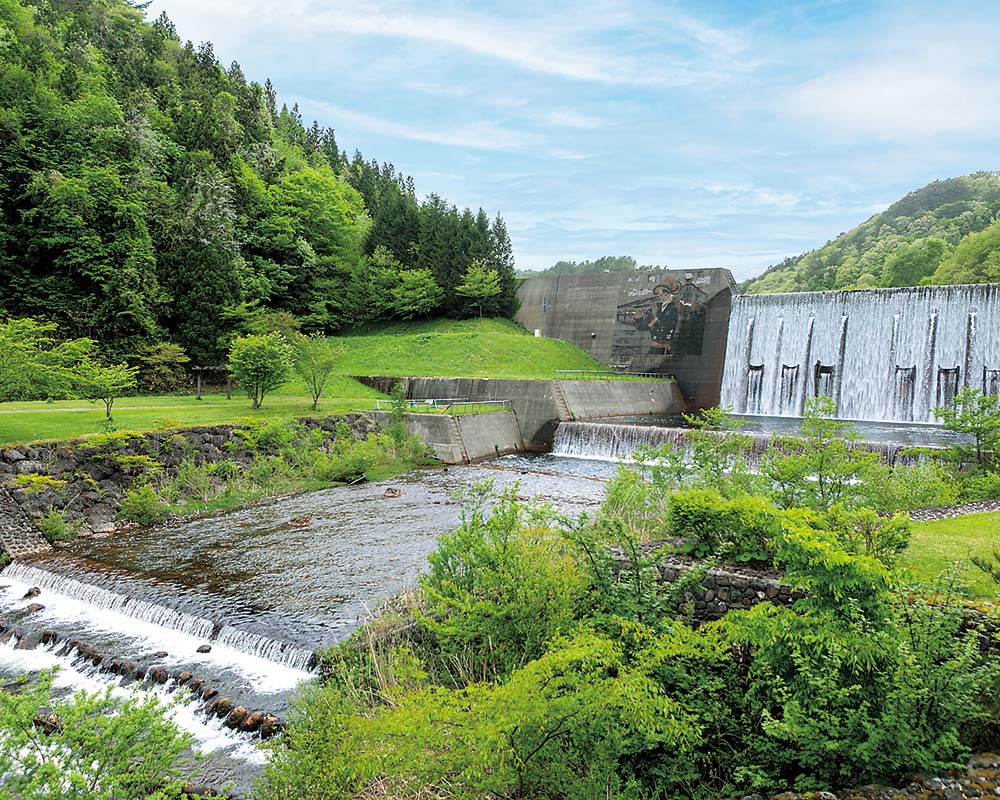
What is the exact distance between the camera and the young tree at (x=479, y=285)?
36781 mm

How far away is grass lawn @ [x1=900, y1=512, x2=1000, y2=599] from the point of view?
18.0 ft

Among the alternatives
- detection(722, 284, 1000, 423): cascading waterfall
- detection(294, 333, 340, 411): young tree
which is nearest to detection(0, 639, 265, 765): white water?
detection(294, 333, 340, 411): young tree

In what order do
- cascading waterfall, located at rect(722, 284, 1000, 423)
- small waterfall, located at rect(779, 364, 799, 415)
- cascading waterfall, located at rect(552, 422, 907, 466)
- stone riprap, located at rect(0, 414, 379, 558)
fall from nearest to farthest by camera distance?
stone riprap, located at rect(0, 414, 379, 558) < cascading waterfall, located at rect(552, 422, 907, 466) < cascading waterfall, located at rect(722, 284, 1000, 423) < small waterfall, located at rect(779, 364, 799, 415)

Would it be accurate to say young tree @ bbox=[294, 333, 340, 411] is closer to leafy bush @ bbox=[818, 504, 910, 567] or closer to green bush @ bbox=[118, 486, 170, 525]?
green bush @ bbox=[118, 486, 170, 525]

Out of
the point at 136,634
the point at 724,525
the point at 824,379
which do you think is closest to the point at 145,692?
the point at 136,634

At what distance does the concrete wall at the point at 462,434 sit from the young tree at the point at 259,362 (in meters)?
3.57

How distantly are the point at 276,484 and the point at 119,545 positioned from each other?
446 centimetres

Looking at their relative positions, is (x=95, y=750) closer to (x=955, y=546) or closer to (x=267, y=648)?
(x=267, y=648)

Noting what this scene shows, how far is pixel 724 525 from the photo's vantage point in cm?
601

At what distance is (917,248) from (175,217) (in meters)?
49.6

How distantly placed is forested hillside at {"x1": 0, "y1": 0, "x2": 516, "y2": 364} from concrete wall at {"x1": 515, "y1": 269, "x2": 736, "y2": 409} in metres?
2.96

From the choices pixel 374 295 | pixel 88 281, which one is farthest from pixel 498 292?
pixel 88 281

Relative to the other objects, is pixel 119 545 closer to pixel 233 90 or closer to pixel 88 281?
pixel 88 281

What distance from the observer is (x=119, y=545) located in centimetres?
1122
